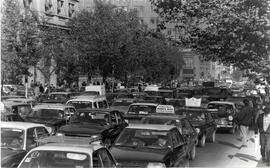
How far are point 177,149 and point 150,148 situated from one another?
0.68 meters

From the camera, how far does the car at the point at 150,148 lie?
906 cm

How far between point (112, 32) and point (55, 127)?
1036 inches

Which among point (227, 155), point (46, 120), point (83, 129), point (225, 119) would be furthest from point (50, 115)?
point (225, 119)

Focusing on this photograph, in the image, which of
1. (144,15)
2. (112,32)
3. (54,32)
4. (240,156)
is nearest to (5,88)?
(54,32)

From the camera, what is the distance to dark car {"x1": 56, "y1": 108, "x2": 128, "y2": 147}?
13.3 meters

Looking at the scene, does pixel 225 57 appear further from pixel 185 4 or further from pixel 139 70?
pixel 139 70

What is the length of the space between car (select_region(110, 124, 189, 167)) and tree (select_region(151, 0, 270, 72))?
9.03 meters

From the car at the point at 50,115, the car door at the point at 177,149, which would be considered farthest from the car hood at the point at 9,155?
the car at the point at 50,115

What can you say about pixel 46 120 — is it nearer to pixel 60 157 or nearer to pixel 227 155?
pixel 227 155

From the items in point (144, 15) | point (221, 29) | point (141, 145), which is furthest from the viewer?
point (144, 15)

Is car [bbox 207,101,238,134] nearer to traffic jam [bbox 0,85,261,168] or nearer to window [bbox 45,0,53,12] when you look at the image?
traffic jam [bbox 0,85,261,168]

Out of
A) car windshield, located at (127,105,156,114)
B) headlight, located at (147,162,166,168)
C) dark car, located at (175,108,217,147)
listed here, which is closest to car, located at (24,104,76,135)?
car windshield, located at (127,105,156,114)

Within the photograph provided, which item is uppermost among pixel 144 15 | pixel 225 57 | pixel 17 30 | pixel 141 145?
pixel 144 15

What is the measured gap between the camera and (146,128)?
1033 cm
